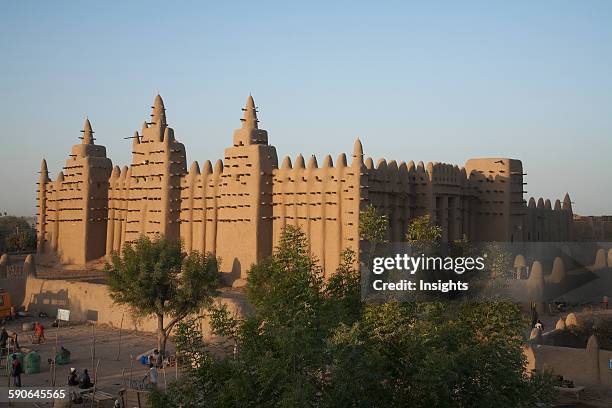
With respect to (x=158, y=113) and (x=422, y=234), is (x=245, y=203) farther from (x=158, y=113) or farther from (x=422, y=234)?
(x=422, y=234)

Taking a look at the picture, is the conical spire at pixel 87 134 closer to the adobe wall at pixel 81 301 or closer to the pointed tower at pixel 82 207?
the pointed tower at pixel 82 207

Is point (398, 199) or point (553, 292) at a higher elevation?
point (398, 199)

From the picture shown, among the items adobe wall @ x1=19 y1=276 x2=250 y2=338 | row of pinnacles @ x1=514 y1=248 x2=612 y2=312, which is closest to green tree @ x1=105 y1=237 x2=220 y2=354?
adobe wall @ x1=19 y1=276 x2=250 y2=338

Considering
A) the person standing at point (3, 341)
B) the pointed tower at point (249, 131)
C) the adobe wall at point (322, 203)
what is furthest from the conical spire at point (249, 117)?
the person standing at point (3, 341)

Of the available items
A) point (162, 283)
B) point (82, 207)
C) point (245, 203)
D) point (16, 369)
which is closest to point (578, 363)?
point (162, 283)

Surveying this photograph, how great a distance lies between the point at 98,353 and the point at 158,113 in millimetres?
19746

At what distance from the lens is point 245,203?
113 feet

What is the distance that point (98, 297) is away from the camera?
99.6ft

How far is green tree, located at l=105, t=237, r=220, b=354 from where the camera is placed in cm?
2377

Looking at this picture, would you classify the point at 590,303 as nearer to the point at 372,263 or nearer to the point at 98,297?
the point at 98,297

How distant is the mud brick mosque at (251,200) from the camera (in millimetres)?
31953

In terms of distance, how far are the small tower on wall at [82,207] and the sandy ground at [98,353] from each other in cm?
1181

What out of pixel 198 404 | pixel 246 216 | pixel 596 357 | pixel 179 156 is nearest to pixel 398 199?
pixel 246 216

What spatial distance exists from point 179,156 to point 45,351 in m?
16.7
